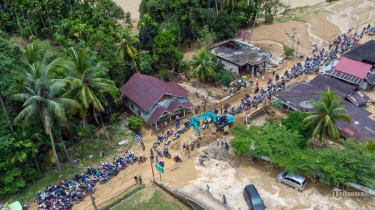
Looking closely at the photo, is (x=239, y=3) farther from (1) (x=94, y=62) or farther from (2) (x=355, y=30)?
(1) (x=94, y=62)

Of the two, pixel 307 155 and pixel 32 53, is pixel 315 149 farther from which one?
pixel 32 53

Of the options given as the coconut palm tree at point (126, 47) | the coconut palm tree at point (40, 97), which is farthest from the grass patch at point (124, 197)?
the coconut palm tree at point (126, 47)

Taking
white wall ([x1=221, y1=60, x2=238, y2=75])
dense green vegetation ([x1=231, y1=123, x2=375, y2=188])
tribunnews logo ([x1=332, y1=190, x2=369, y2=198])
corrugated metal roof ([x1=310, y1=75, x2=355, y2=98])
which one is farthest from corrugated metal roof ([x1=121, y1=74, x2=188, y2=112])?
tribunnews logo ([x1=332, y1=190, x2=369, y2=198])

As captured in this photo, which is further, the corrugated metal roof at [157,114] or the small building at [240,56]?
the small building at [240,56]

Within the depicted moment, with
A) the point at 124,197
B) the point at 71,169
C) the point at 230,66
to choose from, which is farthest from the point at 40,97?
the point at 230,66

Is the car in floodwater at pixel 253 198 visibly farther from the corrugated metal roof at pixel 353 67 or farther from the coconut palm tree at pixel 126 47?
the corrugated metal roof at pixel 353 67

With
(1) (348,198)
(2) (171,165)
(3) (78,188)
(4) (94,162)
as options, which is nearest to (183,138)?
(2) (171,165)

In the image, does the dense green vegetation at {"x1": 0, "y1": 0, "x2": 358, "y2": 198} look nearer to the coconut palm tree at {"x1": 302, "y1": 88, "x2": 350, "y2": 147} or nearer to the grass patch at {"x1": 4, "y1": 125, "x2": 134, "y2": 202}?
the grass patch at {"x1": 4, "y1": 125, "x2": 134, "y2": 202}
